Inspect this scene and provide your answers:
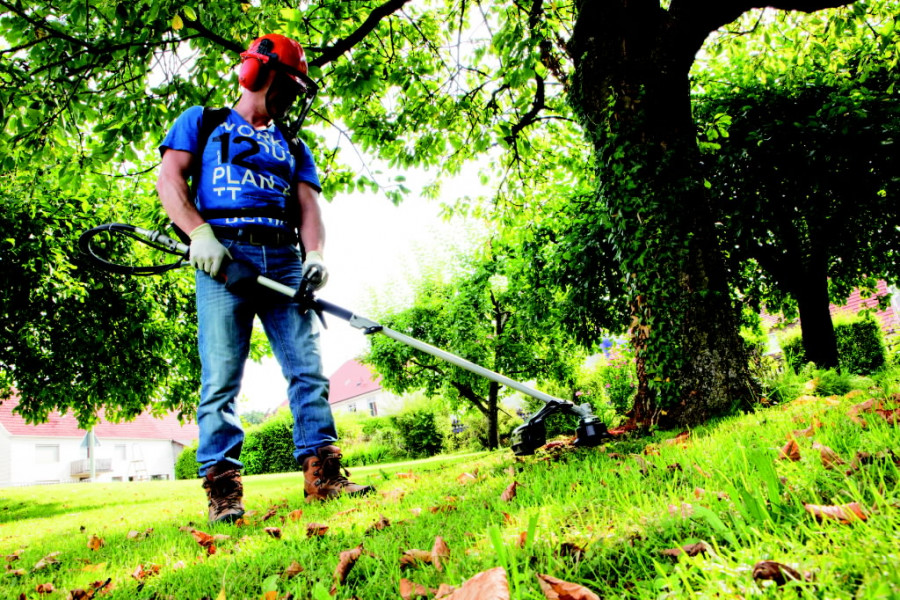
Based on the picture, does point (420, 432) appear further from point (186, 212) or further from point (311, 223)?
point (186, 212)

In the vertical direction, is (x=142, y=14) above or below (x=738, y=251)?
above

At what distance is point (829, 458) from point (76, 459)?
46913mm

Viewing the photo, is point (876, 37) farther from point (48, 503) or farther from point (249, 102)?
point (48, 503)

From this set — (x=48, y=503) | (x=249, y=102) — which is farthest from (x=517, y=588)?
(x=48, y=503)

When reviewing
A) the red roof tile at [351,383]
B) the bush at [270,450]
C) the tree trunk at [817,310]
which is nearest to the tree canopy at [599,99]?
the tree trunk at [817,310]

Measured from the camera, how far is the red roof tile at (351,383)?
46844 mm

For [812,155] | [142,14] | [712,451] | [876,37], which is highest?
[876,37]

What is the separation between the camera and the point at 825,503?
46.8 inches

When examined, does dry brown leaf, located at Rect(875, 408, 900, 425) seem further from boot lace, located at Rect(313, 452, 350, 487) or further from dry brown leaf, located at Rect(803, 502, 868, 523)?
boot lace, located at Rect(313, 452, 350, 487)

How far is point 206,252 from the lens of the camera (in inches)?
108

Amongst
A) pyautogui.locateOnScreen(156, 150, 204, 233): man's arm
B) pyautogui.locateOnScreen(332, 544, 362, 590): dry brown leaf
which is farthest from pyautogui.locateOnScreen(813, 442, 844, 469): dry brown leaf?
pyautogui.locateOnScreen(156, 150, 204, 233): man's arm

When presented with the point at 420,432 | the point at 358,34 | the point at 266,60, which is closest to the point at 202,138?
the point at 266,60

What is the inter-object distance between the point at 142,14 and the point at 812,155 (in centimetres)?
779

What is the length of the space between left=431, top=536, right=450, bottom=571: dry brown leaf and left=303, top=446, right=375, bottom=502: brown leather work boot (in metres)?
1.56
